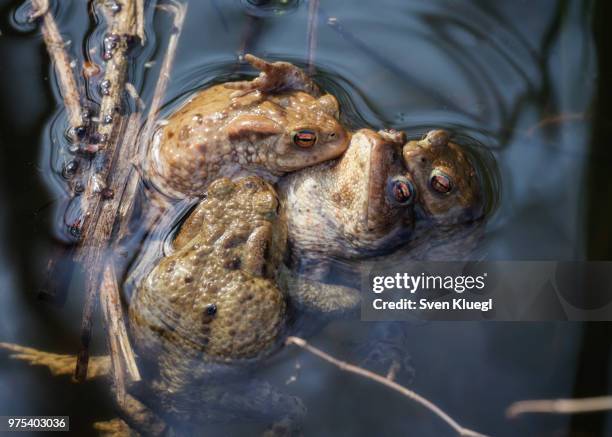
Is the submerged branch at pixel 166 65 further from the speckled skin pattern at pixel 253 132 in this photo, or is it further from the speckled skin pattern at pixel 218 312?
the speckled skin pattern at pixel 218 312

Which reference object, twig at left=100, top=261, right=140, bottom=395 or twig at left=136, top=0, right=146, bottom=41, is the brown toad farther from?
twig at left=136, top=0, right=146, bottom=41

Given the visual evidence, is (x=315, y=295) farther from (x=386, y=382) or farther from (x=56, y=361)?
(x=56, y=361)

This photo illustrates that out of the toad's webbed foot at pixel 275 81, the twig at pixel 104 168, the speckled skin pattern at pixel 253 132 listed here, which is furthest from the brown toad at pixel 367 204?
the twig at pixel 104 168

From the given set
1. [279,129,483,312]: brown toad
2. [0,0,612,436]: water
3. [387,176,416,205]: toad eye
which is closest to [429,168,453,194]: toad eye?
[279,129,483,312]: brown toad

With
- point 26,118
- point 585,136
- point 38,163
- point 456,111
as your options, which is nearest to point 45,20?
point 26,118

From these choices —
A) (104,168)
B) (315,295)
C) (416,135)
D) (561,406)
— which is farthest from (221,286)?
(561,406)
